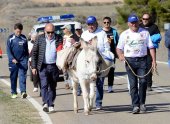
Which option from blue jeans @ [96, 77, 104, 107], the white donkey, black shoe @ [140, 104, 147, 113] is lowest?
black shoe @ [140, 104, 147, 113]

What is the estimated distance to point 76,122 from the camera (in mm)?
12359

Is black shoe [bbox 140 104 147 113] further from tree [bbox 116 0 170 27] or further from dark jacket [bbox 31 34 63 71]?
tree [bbox 116 0 170 27]

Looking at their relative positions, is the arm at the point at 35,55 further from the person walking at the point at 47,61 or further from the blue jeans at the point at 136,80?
the blue jeans at the point at 136,80

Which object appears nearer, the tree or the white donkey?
the white donkey

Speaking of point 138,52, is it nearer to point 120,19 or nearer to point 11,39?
point 11,39

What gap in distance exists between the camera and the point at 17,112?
14148mm

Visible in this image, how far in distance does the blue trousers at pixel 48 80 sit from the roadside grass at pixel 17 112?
43 centimetres

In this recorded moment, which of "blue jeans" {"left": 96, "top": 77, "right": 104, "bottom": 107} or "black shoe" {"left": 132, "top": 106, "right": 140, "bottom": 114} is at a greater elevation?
"blue jeans" {"left": 96, "top": 77, "right": 104, "bottom": 107}

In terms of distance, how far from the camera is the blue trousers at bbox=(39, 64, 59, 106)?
13.9 metres

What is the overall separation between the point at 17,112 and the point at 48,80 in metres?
1.01

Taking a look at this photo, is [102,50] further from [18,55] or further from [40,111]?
[18,55]

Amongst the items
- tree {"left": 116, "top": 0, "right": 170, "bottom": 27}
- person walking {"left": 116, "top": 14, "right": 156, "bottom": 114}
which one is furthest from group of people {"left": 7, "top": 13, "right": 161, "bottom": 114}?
tree {"left": 116, "top": 0, "right": 170, "bottom": 27}

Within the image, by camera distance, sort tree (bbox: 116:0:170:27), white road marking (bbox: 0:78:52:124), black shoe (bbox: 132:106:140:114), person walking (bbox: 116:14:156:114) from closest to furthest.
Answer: white road marking (bbox: 0:78:52:124), black shoe (bbox: 132:106:140:114), person walking (bbox: 116:14:156:114), tree (bbox: 116:0:170:27)

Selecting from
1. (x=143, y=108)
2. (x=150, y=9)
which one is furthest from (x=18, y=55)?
(x=150, y=9)
